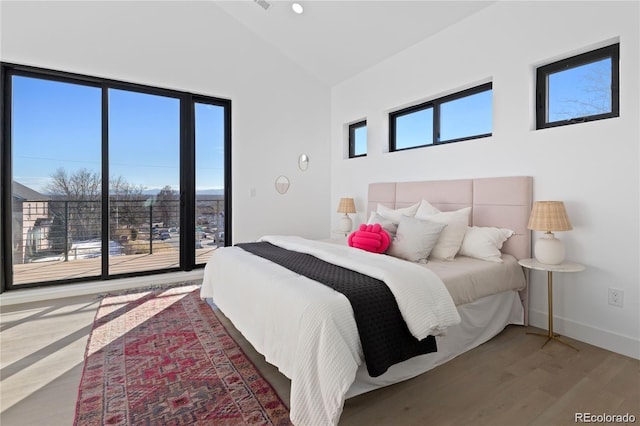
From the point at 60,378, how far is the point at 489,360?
8.77 ft

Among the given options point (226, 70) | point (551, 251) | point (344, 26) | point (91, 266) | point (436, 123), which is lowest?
point (91, 266)

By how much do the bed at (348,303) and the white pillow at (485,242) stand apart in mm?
64

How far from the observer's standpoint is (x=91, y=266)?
3.81 metres

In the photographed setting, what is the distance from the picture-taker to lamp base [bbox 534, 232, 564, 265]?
236 cm

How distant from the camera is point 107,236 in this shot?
381cm

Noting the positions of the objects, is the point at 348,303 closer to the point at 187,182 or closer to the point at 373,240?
the point at 373,240

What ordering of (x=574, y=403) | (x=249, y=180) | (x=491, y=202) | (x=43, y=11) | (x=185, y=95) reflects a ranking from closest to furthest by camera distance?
(x=574, y=403) → (x=491, y=202) → (x=43, y=11) → (x=185, y=95) → (x=249, y=180)

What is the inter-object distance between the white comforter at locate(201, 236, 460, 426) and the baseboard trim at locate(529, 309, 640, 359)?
1.37m

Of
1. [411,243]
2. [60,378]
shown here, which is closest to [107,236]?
[60,378]

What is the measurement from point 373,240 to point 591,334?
172cm

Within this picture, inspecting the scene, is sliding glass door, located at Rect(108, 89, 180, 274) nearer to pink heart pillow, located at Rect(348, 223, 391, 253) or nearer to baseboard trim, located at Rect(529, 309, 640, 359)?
pink heart pillow, located at Rect(348, 223, 391, 253)

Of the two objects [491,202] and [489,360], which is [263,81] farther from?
[489,360]

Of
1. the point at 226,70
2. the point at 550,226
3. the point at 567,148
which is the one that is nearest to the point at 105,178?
the point at 226,70

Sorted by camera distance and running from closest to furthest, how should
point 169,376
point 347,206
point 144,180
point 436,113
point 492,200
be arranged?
point 169,376, point 492,200, point 436,113, point 144,180, point 347,206
